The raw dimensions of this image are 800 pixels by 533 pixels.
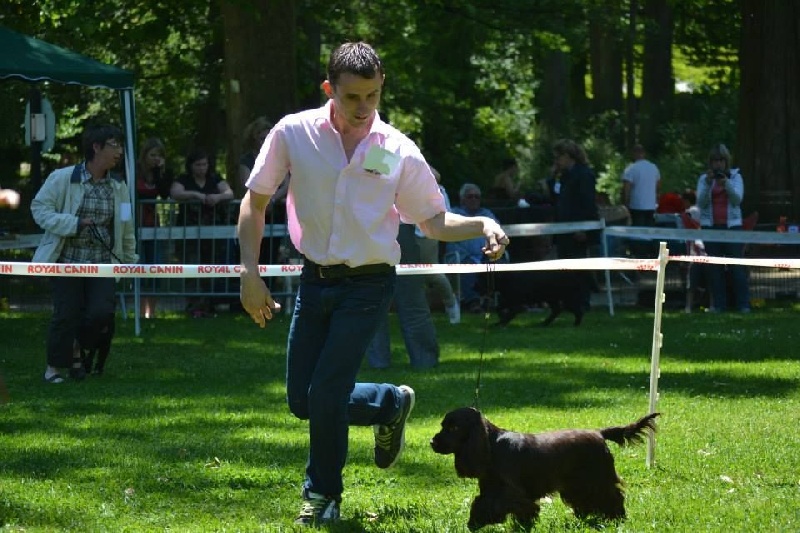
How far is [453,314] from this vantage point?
15.6 meters

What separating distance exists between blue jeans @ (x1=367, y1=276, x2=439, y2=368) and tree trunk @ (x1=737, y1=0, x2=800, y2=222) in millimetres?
11112

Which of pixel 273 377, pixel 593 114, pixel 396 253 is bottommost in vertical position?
pixel 273 377

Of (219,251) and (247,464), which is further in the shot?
(219,251)

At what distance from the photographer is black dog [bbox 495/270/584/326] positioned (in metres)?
15.5

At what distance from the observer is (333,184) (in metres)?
5.48

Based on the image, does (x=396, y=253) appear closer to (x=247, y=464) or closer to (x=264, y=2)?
(x=247, y=464)

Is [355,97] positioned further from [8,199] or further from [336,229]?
[8,199]

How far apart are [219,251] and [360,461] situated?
8.87m

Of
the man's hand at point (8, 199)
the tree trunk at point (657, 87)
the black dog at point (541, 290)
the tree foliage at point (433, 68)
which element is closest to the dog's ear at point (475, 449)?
the man's hand at point (8, 199)

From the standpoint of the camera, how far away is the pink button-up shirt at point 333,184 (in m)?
5.48

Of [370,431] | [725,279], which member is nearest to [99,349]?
[370,431]

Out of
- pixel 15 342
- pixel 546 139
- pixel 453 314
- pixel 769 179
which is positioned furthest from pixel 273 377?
pixel 546 139

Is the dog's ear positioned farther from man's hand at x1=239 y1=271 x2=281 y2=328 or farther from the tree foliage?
the tree foliage

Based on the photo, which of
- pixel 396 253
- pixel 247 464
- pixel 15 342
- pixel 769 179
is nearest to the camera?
pixel 396 253
